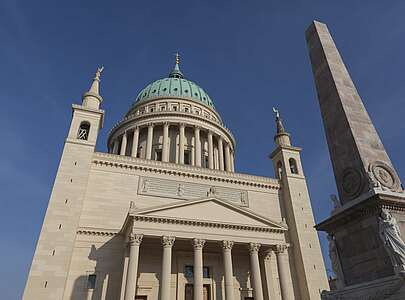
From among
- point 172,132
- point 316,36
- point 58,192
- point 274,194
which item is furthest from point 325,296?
point 172,132

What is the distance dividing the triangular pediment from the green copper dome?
2608 centimetres

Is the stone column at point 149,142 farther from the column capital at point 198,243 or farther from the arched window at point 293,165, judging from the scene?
the column capital at point 198,243

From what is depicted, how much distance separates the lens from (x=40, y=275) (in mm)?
18891

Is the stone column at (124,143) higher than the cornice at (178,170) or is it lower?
higher

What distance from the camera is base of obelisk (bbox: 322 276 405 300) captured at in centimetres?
611

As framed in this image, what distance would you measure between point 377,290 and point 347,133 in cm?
453

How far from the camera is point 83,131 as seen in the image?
89.8 feet

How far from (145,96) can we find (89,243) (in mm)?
30509

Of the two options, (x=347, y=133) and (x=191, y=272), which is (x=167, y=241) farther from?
(x=347, y=133)

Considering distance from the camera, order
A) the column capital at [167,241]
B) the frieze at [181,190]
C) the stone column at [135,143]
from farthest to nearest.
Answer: the stone column at [135,143], the frieze at [181,190], the column capital at [167,241]

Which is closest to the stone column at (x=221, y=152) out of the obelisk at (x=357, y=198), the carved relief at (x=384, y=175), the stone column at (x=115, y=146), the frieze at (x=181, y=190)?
the frieze at (x=181, y=190)

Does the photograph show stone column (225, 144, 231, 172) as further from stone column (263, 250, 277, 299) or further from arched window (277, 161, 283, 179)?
stone column (263, 250, 277, 299)

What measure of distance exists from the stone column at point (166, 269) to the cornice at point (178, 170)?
843cm

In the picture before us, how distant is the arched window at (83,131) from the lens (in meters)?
26.8
